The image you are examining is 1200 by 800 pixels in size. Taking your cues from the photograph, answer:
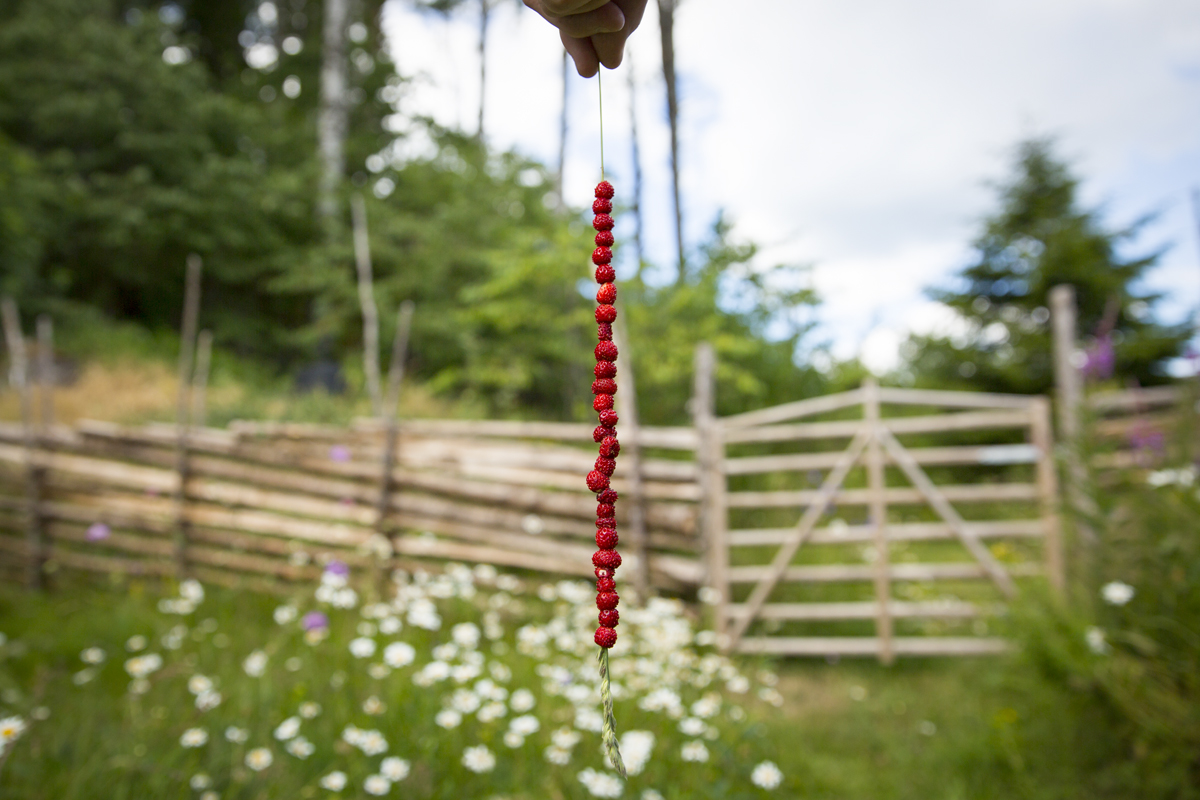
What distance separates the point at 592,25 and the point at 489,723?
2.13 meters

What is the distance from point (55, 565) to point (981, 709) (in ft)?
17.8

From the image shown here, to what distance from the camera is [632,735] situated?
1.90 metres

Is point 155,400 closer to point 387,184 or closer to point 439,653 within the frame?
point 387,184

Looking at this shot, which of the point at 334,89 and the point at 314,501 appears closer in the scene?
the point at 314,501

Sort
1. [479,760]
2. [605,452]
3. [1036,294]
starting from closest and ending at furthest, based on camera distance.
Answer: [605,452] → [479,760] → [1036,294]

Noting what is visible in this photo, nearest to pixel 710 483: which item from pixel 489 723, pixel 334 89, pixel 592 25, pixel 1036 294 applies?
pixel 489 723

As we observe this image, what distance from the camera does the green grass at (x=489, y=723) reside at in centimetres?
200

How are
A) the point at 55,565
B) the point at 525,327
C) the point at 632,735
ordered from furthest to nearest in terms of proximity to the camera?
the point at 525,327 → the point at 55,565 → the point at 632,735

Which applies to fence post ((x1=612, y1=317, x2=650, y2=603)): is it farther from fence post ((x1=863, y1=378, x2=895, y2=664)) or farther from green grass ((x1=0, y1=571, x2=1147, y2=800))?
fence post ((x1=863, y1=378, x2=895, y2=664))

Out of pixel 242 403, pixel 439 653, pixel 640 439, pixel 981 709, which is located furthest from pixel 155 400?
pixel 981 709

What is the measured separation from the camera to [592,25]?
0.73 metres

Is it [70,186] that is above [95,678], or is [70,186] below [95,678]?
above

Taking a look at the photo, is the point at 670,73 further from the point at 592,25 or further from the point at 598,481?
the point at 598,481

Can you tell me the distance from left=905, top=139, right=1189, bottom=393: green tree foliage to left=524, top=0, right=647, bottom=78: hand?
9.17 metres
